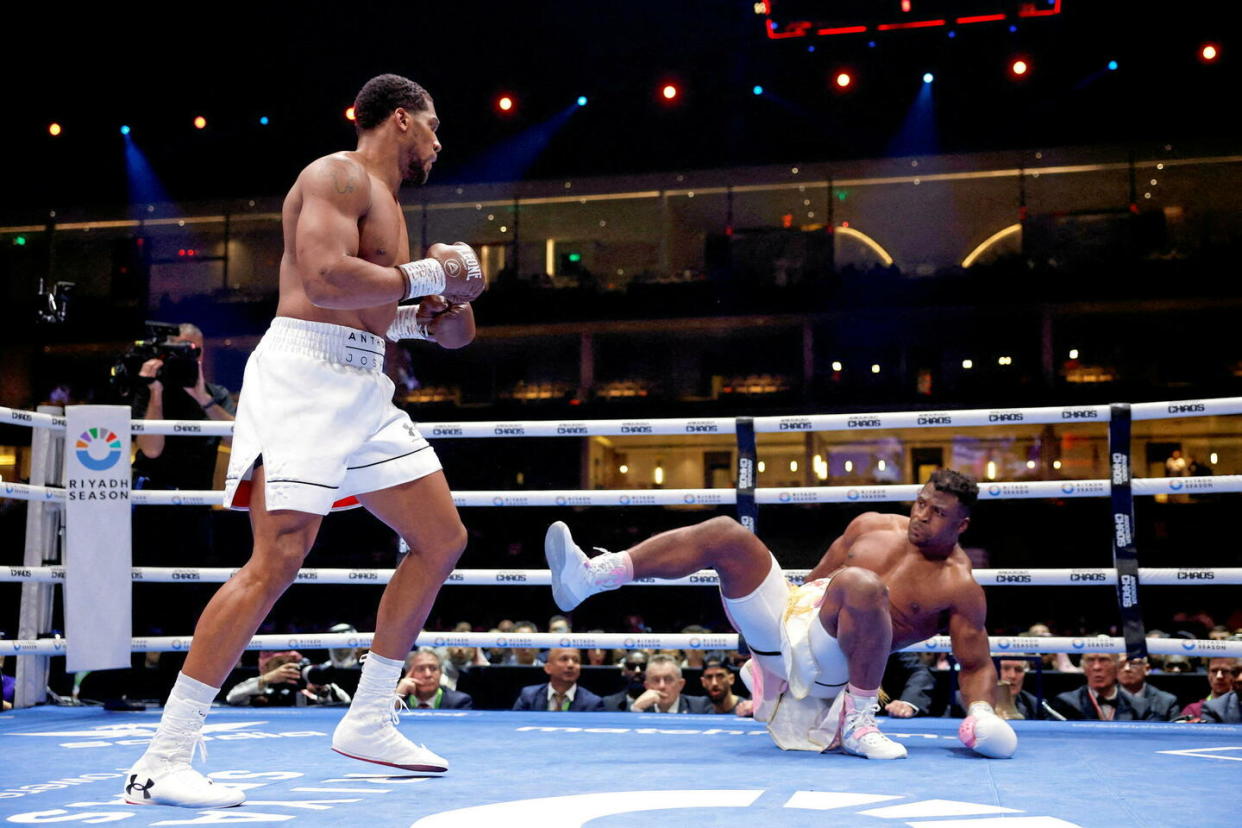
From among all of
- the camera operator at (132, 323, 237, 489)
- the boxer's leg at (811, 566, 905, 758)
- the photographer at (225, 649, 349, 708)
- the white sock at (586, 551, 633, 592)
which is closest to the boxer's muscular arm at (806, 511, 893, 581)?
the boxer's leg at (811, 566, 905, 758)

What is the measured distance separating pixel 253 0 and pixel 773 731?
9806 mm

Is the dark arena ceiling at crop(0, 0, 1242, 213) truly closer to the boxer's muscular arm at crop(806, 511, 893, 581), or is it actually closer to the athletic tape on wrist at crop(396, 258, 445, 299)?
the boxer's muscular arm at crop(806, 511, 893, 581)

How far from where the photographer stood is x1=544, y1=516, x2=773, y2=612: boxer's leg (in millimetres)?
2902

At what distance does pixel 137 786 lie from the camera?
198 cm

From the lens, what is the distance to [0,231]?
19.2 meters

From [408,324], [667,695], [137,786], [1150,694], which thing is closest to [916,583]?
[408,324]

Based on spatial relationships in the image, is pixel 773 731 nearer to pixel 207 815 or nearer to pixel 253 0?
pixel 207 815

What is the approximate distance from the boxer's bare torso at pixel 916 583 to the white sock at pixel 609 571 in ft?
2.37

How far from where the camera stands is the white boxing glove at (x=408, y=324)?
2.57 m

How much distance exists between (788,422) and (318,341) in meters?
1.96

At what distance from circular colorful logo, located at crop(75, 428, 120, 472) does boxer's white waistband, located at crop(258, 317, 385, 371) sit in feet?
5.79

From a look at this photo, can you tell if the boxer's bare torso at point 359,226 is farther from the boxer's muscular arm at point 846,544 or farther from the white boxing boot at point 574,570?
the boxer's muscular arm at point 846,544

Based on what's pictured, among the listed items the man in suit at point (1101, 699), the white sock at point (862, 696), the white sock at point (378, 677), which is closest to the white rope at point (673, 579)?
the white sock at point (862, 696)

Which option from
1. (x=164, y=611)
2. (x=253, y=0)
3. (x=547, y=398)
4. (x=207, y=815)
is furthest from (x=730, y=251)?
(x=207, y=815)
